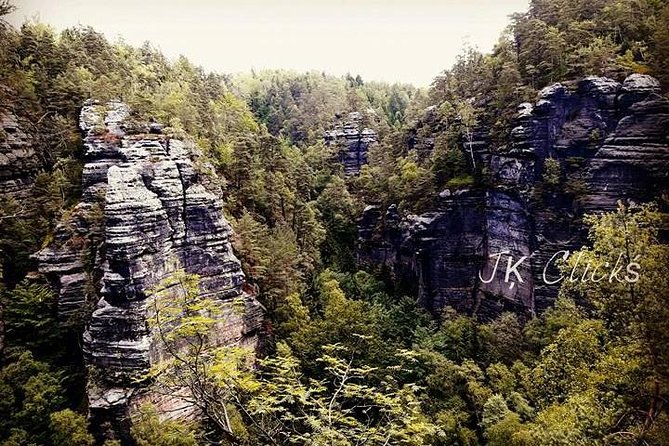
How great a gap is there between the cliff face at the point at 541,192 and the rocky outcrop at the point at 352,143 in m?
28.4

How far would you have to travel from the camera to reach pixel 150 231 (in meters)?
22.3

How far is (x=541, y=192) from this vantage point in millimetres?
27359

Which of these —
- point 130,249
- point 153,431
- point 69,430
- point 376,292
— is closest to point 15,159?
point 130,249

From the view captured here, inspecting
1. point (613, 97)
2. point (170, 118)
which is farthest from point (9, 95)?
point (613, 97)

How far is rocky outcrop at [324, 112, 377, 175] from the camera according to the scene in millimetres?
63500

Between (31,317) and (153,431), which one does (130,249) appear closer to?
(31,317)

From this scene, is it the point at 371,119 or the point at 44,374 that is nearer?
the point at 44,374

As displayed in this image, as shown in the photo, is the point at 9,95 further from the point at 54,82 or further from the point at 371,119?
the point at 371,119

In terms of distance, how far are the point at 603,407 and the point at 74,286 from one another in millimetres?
22881

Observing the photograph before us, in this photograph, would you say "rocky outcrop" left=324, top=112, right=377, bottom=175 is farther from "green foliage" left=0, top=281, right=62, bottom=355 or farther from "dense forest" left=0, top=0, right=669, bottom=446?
"green foliage" left=0, top=281, right=62, bottom=355

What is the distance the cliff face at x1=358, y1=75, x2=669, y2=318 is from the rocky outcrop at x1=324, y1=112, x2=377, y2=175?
28.4 metres

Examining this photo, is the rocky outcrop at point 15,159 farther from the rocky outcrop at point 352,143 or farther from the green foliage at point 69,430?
the rocky outcrop at point 352,143

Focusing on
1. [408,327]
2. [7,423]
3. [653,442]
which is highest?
[653,442]

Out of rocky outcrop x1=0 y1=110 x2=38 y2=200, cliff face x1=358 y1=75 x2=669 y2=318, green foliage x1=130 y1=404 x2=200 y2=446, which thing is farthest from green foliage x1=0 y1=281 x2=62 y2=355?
cliff face x1=358 y1=75 x2=669 y2=318
